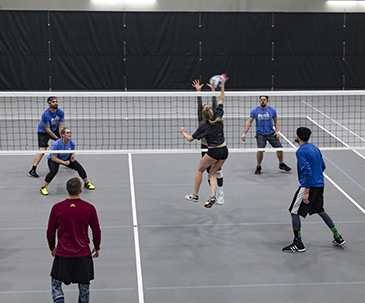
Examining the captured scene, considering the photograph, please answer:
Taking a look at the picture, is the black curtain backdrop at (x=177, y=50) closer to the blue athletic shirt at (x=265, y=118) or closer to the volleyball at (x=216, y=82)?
the blue athletic shirt at (x=265, y=118)

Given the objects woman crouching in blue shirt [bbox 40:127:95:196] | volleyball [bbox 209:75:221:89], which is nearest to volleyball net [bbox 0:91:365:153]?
woman crouching in blue shirt [bbox 40:127:95:196]

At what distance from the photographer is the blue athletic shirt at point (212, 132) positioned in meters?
7.79

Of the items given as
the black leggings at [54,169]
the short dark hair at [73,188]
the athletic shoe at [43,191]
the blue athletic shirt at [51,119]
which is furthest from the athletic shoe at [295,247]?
the blue athletic shirt at [51,119]

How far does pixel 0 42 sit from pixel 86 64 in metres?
3.85

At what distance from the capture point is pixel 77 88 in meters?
21.8

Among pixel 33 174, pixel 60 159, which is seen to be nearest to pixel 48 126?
pixel 33 174

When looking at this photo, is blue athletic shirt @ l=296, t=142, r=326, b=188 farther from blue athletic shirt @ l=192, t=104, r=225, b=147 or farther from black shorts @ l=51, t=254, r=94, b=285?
black shorts @ l=51, t=254, r=94, b=285

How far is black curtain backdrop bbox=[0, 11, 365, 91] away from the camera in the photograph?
2144 cm

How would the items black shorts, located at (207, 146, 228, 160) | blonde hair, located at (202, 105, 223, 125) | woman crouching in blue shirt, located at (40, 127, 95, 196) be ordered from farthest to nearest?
woman crouching in blue shirt, located at (40, 127, 95, 196) < black shorts, located at (207, 146, 228, 160) < blonde hair, located at (202, 105, 223, 125)

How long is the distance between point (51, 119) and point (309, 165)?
241 inches

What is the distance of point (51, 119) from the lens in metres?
10.7

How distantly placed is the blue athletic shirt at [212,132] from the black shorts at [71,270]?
315cm

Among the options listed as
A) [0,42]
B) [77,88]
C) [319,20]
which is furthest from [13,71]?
[319,20]

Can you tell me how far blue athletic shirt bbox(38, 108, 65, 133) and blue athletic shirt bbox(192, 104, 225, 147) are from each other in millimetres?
4177
